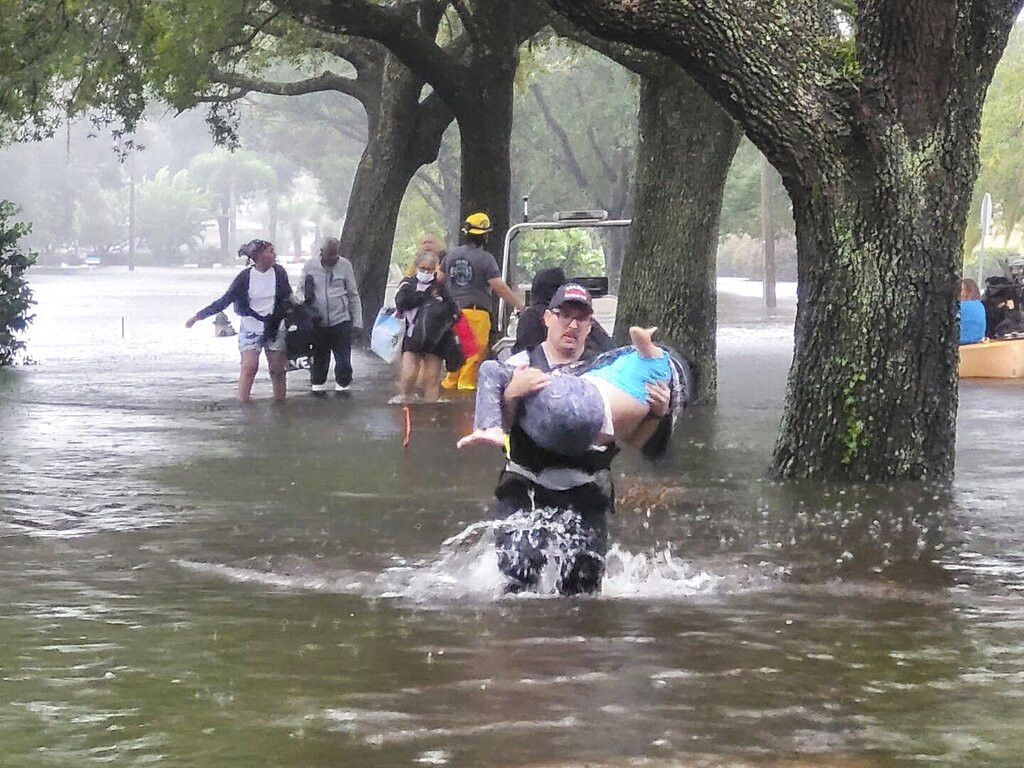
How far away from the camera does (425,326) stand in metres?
18.1

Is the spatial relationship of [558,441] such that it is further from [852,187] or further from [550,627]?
[852,187]

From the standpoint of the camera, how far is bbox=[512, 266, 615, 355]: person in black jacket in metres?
9.91

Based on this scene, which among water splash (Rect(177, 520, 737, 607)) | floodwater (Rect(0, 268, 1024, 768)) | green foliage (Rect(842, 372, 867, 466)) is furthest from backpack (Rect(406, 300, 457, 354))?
water splash (Rect(177, 520, 737, 607))

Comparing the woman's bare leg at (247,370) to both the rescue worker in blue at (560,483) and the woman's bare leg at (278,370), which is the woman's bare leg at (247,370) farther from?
the rescue worker in blue at (560,483)

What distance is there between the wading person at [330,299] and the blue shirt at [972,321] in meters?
7.77

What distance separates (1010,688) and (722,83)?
561cm

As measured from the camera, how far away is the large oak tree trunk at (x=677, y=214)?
1684 cm

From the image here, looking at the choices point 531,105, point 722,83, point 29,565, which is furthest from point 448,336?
point 531,105

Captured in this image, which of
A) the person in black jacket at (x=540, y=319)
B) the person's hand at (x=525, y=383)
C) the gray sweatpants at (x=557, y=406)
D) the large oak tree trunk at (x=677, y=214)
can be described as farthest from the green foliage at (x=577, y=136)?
the person's hand at (x=525, y=383)

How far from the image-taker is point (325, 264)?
19.2 metres

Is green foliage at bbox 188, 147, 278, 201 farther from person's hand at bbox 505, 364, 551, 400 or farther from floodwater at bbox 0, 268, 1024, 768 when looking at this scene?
person's hand at bbox 505, 364, 551, 400

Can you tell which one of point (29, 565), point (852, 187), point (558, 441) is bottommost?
point (29, 565)

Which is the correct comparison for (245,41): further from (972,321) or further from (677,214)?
(677,214)

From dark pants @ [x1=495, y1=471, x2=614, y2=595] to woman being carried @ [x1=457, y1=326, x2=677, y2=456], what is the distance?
28cm
